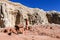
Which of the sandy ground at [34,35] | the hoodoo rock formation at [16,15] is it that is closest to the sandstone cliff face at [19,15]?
the hoodoo rock formation at [16,15]

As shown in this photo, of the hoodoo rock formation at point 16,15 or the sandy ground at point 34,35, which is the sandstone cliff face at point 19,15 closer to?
the hoodoo rock formation at point 16,15

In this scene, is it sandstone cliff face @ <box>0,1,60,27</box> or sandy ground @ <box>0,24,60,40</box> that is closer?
sandy ground @ <box>0,24,60,40</box>

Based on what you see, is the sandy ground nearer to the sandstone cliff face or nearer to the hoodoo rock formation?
the hoodoo rock formation

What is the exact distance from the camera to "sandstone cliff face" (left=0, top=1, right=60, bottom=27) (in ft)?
81.3

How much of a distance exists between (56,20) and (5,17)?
422 inches

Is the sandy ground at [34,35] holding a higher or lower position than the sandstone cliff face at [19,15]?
lower

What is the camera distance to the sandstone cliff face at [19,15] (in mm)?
24766

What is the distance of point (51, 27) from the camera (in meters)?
11.1

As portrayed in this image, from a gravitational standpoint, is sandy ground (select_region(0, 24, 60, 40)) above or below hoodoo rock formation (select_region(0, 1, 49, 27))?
below

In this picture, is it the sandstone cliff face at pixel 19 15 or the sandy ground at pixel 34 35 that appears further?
the sandstone cliff face at pixel 19 15

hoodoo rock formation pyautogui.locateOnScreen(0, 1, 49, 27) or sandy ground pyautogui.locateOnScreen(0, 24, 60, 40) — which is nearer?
sandy ground pyautogui.locateOnScreen(0, 24, 60, 40)

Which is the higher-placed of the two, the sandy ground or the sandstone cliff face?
the sandstone cliff face

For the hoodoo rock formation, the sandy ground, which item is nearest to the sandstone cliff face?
the hoodoo rock formation

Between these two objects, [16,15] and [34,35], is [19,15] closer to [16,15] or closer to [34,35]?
[16,15]
